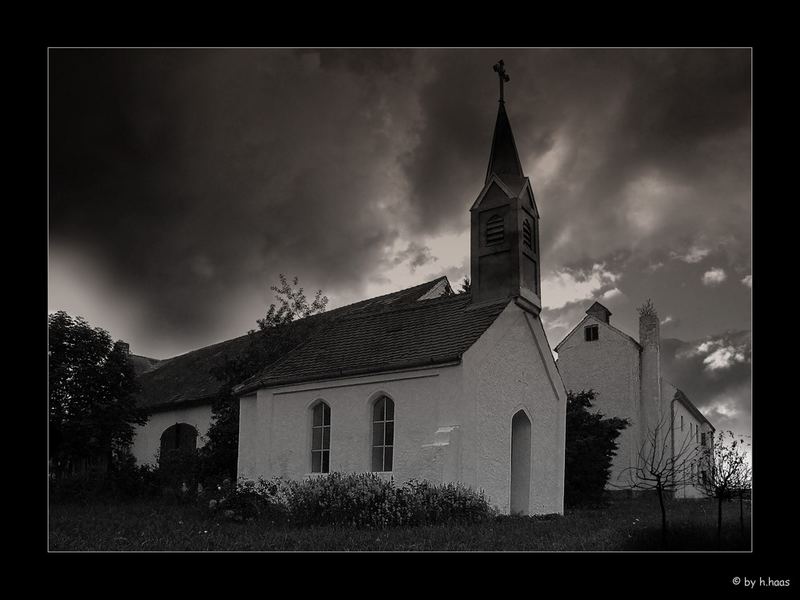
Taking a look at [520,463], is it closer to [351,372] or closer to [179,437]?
[351,372]

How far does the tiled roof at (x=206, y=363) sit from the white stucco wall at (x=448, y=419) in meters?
4.65

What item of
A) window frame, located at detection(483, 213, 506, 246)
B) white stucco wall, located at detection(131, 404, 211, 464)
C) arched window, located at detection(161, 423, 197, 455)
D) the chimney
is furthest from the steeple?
arched window, located at detection(161, 423, 197, 455)

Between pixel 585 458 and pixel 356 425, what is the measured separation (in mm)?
7717

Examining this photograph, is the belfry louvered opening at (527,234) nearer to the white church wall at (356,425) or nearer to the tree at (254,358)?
the white church wall at (356,425)

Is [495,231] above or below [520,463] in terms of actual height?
above

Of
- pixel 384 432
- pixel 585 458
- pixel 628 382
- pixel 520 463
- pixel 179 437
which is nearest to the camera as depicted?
pixel 384 432

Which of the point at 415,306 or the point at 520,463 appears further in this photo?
the point at 415,306

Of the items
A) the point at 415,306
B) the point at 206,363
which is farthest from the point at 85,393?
the point at 415,306

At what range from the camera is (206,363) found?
33812 millimetres

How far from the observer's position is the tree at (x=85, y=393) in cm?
2539

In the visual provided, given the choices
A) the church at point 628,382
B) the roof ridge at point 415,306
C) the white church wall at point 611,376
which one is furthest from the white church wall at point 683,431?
the roof ridge at point 415,306
